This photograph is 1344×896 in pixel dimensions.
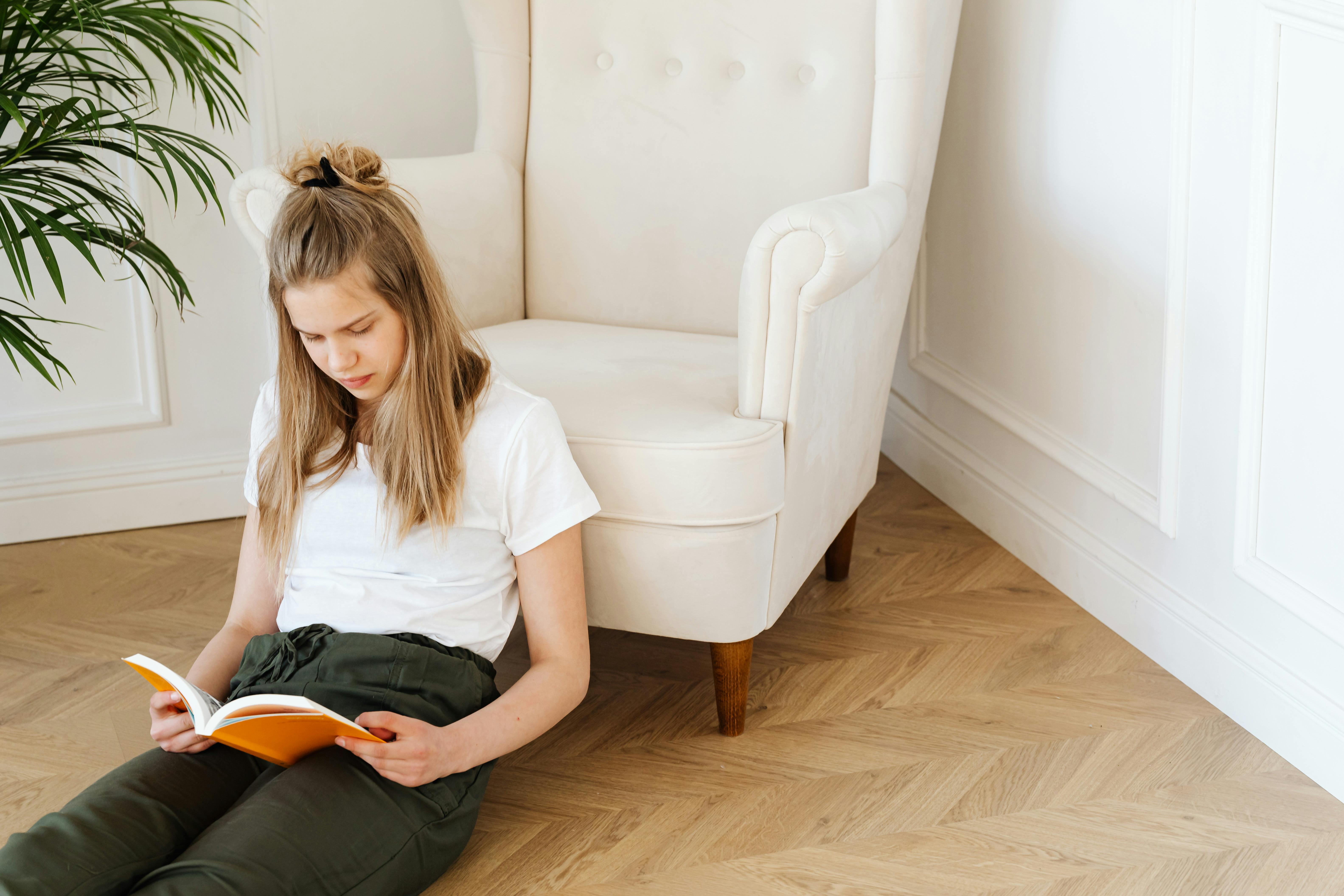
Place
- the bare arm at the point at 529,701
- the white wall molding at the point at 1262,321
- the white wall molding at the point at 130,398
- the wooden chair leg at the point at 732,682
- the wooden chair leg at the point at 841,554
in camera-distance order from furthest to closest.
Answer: the white wall molding at the point at 130,398 < the wooden chair leg at the point at 841,554 < the wooden chair leg at the point at 732,682 < the white wall molding at the point at 1262,321 < the bare arm at the point at 529,701

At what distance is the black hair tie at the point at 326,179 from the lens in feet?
3.44

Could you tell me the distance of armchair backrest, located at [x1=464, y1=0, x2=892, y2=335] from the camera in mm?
1660

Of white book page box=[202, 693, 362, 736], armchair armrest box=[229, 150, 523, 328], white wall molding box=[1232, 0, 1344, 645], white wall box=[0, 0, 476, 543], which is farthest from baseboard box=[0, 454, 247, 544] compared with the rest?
white wall molding box=[1232, 0, 1344, 645]

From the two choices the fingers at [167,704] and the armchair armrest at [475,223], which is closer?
the fingers at [167,704]

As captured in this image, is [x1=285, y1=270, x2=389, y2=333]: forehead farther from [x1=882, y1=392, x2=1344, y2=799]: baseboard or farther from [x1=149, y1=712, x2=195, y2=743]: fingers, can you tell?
[x1=882, y1=392, x2=1344, y2=799]: baseboard

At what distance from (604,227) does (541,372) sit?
0.42m

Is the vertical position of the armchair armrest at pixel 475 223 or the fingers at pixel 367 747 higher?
the armchair armrest at pixel 475 223

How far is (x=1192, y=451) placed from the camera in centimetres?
144

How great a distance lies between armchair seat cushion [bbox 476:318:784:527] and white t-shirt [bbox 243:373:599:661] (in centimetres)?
12

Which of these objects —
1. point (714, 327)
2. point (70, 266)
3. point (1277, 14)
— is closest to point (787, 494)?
point (714, 327)

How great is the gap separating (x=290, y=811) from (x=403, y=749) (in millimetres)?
102

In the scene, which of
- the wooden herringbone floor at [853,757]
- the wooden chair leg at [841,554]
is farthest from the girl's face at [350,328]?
the wooden chair leg at [841,554]

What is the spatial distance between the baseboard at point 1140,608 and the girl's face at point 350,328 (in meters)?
1.02

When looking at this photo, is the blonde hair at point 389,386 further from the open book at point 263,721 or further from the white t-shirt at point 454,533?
the open book at point 263,721
